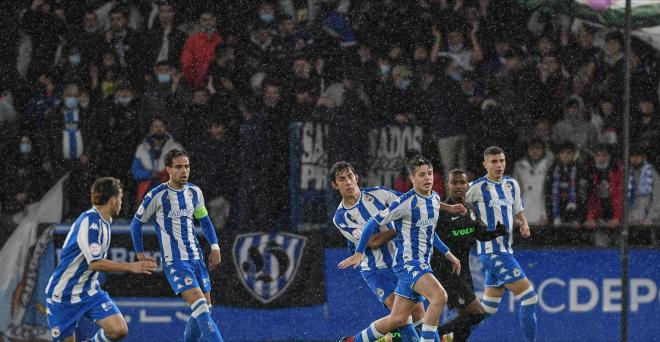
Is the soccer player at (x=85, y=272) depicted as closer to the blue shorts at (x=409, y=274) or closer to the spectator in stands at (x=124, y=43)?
the blue shorts at (x=409, y=274)

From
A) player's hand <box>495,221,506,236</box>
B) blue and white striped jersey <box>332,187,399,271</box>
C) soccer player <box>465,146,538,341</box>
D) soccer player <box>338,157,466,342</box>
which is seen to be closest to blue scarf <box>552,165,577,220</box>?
soccer player <box>465,146,538,341</box>

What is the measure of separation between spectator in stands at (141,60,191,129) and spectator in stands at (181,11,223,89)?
0.86 ft

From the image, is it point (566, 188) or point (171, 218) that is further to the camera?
point (566, 188)

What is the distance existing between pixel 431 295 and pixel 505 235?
163 centimetres

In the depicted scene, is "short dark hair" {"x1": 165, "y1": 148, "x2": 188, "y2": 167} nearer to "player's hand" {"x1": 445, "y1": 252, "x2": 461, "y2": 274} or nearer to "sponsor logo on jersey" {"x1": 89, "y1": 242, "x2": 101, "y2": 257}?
"sponsor logo on jersey" {"x1": 89, "y1": 242, "x2": 101, "y2": 257}

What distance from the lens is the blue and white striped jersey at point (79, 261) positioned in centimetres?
868

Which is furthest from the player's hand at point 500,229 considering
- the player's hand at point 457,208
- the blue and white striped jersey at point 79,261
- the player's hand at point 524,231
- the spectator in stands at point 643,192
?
the blue and white striped jersey at point 79,261

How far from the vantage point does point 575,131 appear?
1303cm

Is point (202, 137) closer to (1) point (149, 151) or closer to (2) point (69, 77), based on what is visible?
(1) point (149, 151)

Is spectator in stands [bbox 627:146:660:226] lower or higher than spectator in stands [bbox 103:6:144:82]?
lower

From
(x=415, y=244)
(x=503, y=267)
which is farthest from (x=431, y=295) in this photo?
(x=503, y=267)

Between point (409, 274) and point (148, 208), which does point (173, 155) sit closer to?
point (148, 208)

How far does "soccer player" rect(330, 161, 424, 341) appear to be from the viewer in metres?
9.85

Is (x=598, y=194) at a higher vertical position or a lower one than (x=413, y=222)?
higher
